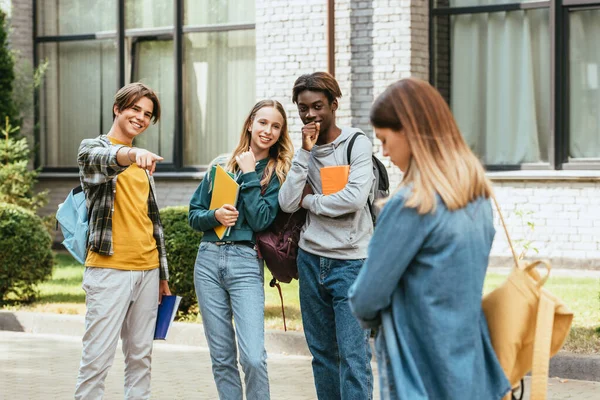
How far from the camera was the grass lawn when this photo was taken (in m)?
8.97

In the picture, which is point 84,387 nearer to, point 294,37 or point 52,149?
point 294,37

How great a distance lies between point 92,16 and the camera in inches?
727

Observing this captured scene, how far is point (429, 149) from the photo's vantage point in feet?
11.7

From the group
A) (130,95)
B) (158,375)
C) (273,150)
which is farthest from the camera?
(158,375)

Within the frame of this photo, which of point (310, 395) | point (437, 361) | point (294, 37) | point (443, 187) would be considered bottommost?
point (310, 395)

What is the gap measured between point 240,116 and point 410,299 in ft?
46.0

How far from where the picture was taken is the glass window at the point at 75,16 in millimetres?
18328

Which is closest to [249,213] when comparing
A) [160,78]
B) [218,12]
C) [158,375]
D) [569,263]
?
[158,375]

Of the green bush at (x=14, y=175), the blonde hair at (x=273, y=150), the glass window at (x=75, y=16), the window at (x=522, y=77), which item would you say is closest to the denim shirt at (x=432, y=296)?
the blonde hair at (x=273, y=150)

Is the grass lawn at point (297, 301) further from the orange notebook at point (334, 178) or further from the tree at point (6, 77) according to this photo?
the tree at point (6, 77)

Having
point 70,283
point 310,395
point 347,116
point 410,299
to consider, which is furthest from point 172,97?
point 410,299

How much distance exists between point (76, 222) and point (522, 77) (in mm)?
9998

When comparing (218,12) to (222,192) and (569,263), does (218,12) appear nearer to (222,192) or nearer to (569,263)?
(569,263)

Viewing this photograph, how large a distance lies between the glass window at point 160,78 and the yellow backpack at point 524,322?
576 inches
